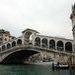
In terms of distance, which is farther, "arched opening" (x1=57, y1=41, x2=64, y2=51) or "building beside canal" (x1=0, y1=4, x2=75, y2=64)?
"arched opening" (x1=57, y1=41, x2=64, y2=51)

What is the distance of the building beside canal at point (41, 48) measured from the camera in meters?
39.0

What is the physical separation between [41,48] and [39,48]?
53 cm

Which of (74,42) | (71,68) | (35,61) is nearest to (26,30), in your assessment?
(74,42)

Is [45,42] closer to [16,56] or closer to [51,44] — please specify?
[51,44]

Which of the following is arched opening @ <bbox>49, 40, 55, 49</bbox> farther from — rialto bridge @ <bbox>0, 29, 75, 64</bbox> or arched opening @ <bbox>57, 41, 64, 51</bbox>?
arched opening @ <bbox>57, 41, 64, 51</bbox>

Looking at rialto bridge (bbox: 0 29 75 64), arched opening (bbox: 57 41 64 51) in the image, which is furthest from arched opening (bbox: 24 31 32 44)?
arched opening (bbox: 57 41 64 51)

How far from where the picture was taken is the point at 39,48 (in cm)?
4303

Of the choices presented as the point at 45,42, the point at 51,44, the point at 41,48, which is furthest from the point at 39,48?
the point at 45,42

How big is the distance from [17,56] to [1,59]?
3560 millimetres

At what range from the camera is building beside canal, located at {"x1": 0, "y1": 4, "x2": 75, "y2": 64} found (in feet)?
128

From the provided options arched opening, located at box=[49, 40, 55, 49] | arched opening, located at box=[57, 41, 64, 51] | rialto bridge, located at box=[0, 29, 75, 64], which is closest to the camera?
rialto bridge, located at box=[0, 29, 75, 64]

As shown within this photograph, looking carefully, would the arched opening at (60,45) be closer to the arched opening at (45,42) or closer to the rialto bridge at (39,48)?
the rialto bridge at (39,48)

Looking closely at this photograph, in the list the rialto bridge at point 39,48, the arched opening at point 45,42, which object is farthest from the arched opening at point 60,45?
the arched opening at point 45,42

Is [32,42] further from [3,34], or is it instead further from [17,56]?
[3,34]
